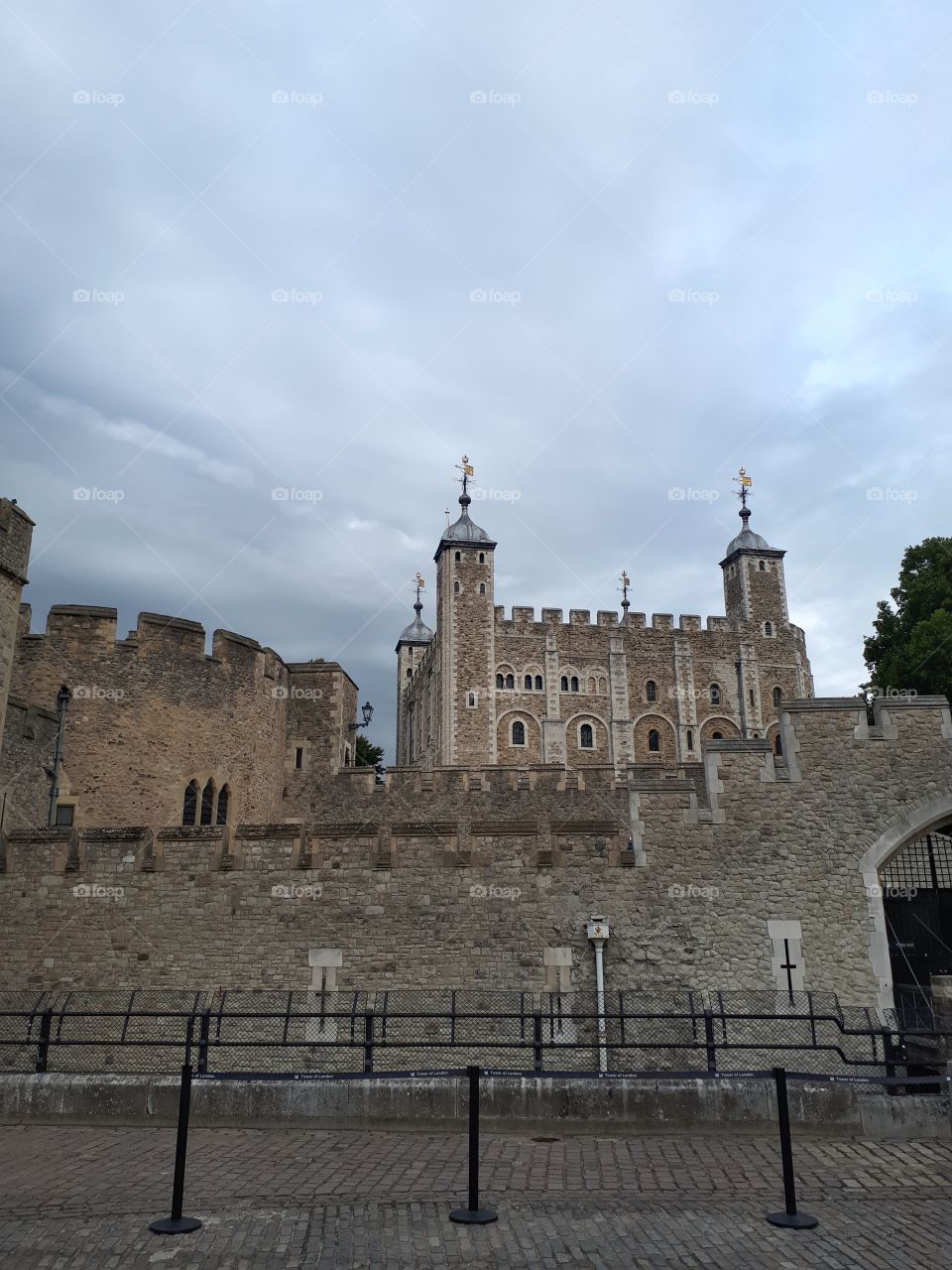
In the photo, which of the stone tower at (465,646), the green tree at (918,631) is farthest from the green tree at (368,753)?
the green tree at (918,631)

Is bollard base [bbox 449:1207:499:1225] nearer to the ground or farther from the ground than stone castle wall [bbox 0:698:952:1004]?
nearer to the ground

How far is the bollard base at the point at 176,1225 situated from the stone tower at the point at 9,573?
969 centimetres

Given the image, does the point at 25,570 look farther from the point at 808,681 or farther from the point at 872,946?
the point at 808,681

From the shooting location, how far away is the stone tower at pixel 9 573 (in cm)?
1314

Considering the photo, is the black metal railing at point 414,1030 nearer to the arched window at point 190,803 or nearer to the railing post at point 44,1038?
the railing post at point 44,1038

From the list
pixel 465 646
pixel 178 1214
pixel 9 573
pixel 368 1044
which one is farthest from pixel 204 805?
pixel 465 646

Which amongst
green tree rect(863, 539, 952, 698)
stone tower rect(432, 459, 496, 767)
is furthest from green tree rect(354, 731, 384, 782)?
green tree rect(863, 539, 952, 698)

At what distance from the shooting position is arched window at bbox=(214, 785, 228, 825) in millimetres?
17359

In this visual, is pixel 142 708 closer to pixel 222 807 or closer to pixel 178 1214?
pixel 222 807

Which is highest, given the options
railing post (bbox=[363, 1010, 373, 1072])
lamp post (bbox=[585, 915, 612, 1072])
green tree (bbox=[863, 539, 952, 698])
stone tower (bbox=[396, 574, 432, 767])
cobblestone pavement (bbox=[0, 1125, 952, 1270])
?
stone tower (bbox=[396, 574, 432, 767])

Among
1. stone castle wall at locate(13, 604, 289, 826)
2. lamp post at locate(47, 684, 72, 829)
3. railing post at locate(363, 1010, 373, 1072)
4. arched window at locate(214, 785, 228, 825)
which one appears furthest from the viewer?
arched window at locate(214, 785, 228, 825)

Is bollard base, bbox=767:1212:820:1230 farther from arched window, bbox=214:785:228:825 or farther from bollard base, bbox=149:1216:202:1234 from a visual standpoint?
arched window, bbox=214:785:228:825

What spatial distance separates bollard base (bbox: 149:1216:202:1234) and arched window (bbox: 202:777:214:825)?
12070mm

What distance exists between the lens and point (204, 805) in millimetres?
17125
